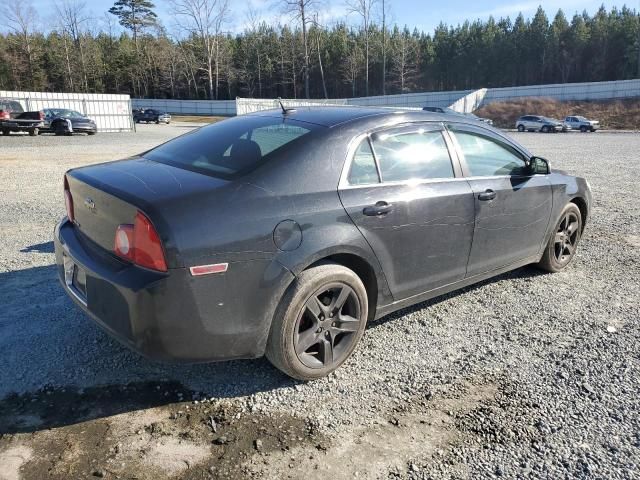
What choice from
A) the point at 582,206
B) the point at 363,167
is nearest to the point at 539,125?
the point at 582,206

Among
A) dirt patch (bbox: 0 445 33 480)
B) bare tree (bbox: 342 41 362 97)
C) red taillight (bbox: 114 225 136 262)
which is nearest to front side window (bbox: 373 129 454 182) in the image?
red taillight (bbox: 114 225 136 262)

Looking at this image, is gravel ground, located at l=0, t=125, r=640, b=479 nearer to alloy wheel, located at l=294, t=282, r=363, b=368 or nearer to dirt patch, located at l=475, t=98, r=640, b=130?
alloy wheel, located at l=294, t=282, r=363, b=368

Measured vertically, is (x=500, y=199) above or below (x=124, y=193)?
below

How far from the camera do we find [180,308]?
2.49 meters

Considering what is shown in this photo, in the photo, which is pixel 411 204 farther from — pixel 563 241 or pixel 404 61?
pixel 404 61

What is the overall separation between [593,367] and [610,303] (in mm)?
1319

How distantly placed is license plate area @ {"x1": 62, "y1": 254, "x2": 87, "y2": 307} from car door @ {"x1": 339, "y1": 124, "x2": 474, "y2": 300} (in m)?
1.61

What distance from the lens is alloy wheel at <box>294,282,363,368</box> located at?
2975 millimetres

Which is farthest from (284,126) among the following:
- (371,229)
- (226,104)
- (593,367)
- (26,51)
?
(26,51)

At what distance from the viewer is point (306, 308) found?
2.94 metres

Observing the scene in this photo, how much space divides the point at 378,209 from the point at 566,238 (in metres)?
2.86

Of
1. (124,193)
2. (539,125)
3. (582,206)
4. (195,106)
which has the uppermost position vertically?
(195,106)

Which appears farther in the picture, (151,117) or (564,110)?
(564,110)

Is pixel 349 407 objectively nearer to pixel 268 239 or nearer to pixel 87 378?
pixel 268 239
